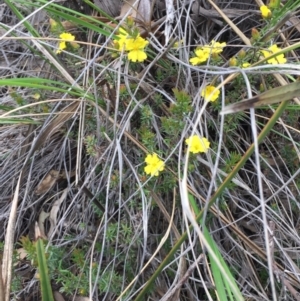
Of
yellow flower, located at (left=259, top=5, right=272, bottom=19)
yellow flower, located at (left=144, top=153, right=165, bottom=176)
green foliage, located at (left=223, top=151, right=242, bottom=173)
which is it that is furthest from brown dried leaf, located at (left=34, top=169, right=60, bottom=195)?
yellow flower, located at (left=259, top=5, right=272, bottom=19)

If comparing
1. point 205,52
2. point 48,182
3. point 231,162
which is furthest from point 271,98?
point 48,182

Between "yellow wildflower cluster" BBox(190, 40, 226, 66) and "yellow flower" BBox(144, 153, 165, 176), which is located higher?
"yellow wildflower cluster" BBox(190, 40, 226, 66)

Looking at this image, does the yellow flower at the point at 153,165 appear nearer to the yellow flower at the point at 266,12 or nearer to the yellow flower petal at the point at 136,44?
the yellow flower petal at the point at 136,44

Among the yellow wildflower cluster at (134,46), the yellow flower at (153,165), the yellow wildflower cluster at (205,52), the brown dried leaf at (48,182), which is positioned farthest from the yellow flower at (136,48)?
the brown dried leaf at (48,182)

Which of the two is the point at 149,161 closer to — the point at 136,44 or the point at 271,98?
the point at 136,44

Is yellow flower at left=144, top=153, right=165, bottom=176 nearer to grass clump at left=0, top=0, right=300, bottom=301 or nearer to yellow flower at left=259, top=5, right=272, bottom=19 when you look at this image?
grass clump at left=0, top=0, right=300, bottom=301

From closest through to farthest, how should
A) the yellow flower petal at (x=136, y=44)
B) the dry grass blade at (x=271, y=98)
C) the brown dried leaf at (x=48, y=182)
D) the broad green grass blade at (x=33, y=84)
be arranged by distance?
the dry grass blade at (x=271, y=98)
the broad green grass blade at (x=33, y=84)
the yellow flower petal at (x=136, y=44)
the brown dried leaf at (x=48, y=182)
